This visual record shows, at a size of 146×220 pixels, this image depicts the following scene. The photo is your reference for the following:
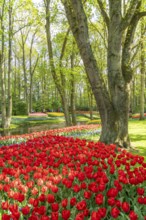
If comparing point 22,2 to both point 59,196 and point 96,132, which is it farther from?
point 59,196

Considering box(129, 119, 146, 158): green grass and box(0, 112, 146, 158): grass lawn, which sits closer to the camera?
box(129, 119, 146, 158): green grass

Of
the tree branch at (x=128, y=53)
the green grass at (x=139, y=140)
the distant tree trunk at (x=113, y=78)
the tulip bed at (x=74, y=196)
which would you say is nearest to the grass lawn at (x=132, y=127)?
the green grass at (x=139, y=140)

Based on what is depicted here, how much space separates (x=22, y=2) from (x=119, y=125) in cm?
2012

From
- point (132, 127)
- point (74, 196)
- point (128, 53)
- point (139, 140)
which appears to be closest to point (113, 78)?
point (128, 53)

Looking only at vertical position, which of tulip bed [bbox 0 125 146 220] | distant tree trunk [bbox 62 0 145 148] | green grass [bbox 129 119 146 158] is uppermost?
distant tree trunk [bbox 62 0 145 148]

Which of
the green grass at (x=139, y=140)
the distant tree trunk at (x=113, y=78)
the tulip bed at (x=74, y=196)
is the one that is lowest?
the green grass at (x=139, y=140)

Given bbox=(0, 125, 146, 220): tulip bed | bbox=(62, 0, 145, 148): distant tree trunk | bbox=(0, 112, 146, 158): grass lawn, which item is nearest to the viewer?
bbox=(0, 125, 146, 220): tulip bed

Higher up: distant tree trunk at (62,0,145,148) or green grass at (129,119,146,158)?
distant tree trunk at (62,0,145,148)

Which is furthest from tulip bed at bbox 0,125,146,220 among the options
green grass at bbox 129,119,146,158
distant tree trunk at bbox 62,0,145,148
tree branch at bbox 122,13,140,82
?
tree branch at bbox 122,13,140,82

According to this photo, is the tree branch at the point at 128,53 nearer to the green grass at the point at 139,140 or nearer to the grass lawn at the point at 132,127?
the green grass at the point at 139,140

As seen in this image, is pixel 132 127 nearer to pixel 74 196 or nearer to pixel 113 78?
pixel 113 78

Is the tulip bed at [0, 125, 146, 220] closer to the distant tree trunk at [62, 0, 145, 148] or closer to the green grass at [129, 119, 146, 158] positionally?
the distant tree trunk at [62, 0, 145, 148]

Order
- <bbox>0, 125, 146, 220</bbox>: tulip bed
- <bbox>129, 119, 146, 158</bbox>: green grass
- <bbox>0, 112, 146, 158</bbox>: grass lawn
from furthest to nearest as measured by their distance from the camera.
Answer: <bbox>0, 112, 146, 158</bbox>: grass lawn, <bbox>129, 119, 146, 158</bbox>: green grass, <bbox>0, 125, 146, 220</bbox>: tulip bed

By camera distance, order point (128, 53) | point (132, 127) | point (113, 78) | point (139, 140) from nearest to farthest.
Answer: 1. point (113, 78)
2. point (128, 53)
3. point (139, 140)
4. point (132, 127)
